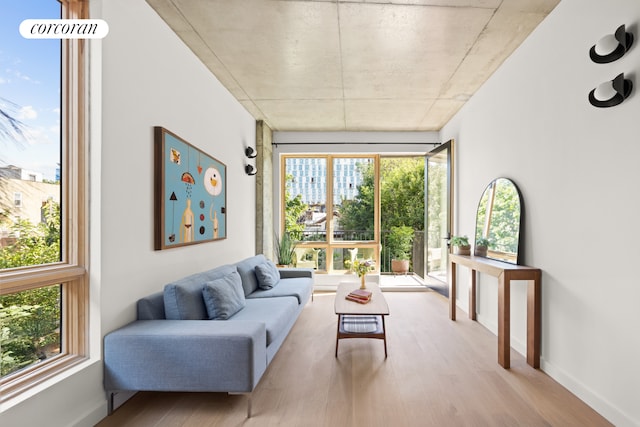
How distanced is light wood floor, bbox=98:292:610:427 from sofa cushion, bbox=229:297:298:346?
1.08 ft

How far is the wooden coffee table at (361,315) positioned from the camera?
3.05 meters

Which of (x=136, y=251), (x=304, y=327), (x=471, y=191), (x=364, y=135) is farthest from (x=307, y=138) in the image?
(x=136, y=251)

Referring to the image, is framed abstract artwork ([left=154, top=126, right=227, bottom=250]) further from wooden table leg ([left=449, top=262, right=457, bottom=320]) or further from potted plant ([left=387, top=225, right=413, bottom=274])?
potted plant ([left=387, top=225, right=413, bottom=274])

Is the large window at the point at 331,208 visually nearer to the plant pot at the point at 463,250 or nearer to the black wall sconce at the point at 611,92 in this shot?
the plant pot at the point at 463,250

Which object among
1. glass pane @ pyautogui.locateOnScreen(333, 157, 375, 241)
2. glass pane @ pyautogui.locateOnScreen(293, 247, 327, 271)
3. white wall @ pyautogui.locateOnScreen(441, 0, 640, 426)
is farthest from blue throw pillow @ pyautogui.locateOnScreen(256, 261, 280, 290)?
white wall @ pyautogui.locateOnScreen(441, 0, 640, 426)

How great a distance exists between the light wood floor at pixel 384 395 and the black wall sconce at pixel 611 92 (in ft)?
6.41

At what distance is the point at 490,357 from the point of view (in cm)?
303

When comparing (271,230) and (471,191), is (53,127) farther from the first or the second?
(471,191)

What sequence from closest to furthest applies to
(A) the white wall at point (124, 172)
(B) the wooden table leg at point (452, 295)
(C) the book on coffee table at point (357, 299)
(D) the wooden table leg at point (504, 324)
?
(A) the white wall at point (124, 172) < (D) the wooden table leg at point (504, 324) < (C) the book on coffee table at point (357, 299) < (B) the wooden table leg at point (452, 295)

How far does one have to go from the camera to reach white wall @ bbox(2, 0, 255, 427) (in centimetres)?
192

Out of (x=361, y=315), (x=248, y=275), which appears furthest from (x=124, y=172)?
(x=361, y=315)

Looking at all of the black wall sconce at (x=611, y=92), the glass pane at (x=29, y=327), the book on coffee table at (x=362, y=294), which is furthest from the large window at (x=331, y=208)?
the glass pane at (x=29, y=327)

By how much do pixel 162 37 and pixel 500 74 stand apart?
3293mm

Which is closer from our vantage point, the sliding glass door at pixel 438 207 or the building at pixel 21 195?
the building at pixel 21 195
